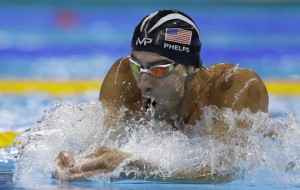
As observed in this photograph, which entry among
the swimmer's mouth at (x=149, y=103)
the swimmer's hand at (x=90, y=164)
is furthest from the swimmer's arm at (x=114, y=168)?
the swimmer's mouth at (x=149, y=103)

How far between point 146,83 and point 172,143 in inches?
13.5

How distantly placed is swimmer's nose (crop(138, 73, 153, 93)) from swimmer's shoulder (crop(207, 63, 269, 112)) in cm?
38

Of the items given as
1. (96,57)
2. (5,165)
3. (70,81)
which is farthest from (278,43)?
(5,165)

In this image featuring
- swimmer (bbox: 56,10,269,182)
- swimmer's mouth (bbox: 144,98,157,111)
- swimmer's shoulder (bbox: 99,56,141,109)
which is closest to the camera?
swimmer (bbox: 56,10,269,182)

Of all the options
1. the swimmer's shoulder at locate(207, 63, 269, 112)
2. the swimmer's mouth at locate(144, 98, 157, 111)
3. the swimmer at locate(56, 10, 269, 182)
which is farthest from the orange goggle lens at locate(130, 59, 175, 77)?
the swimmer's shoulder at locate(207, 63, 269, 112)

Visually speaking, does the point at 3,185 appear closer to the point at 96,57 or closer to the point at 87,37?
the point at 96,57

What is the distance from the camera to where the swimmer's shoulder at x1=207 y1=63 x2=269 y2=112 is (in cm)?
349

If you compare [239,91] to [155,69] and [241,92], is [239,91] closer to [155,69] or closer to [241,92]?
[241,92]

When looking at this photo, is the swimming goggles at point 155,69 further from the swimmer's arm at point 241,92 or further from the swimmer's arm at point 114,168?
the swimmer's arm at point 114,168

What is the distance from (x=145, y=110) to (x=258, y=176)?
634 mm

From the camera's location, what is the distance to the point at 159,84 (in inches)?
134

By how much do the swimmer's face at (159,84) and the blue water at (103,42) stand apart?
379mm

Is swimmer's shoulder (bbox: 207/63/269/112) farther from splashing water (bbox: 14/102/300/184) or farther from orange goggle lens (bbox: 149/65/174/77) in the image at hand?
orange goggle lens (bbox: 149/65/174/77)

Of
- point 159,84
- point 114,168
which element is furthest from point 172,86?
point 114,168
